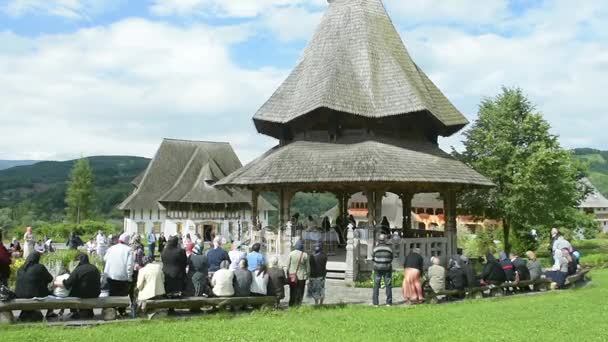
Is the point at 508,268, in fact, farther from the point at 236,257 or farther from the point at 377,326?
the point at 236,257

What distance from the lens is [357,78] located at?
21.7 meters

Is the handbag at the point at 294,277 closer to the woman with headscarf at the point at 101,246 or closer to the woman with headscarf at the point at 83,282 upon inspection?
the woman with headscarf at the point at 83,282

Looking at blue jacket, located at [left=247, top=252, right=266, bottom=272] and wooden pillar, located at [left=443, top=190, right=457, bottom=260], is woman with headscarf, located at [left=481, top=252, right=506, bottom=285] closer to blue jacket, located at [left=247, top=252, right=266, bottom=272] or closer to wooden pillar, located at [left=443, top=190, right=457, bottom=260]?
wooden pillar, located at [left=443, top=190, right=457, bottom=260]

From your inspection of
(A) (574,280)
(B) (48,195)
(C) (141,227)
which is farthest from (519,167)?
(B) (48,195)

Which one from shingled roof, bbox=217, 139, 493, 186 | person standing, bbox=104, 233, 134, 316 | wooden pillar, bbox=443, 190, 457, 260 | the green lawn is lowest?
the green lawn

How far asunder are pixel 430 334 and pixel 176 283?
202 inches

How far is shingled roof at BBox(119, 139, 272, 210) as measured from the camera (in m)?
50.1

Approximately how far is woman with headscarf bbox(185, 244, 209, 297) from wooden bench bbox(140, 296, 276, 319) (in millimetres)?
504

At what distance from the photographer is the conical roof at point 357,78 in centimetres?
2055

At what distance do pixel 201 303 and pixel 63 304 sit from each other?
2562 mm

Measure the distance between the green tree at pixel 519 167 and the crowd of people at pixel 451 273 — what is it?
424 inches

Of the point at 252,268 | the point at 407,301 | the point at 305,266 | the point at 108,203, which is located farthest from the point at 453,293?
the point at 108,203

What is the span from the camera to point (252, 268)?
497 inches

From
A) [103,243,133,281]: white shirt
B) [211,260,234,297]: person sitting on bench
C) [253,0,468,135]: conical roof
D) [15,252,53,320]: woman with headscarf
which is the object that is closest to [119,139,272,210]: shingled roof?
[253,0,468,135]: conical roof
